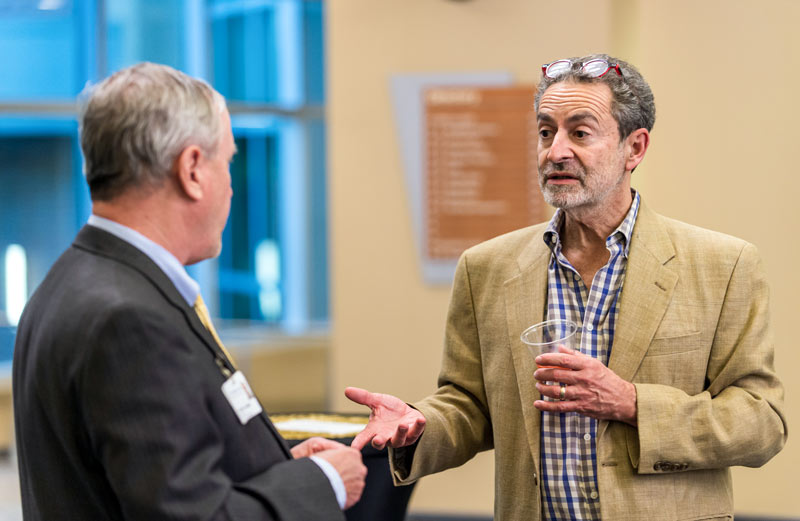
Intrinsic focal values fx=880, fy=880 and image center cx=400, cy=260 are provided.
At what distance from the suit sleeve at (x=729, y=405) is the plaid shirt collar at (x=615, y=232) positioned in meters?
0.25

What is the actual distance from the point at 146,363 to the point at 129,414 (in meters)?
0.08

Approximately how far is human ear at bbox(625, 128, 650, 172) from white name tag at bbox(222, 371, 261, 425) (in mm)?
1140

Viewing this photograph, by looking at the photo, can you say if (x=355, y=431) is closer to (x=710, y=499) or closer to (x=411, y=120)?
(x=710, y=499)

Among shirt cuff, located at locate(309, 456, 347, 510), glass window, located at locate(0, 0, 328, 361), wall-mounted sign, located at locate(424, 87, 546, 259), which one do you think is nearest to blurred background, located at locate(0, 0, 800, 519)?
wall-mounted sign, located at locate(424, 87, 546, 259)

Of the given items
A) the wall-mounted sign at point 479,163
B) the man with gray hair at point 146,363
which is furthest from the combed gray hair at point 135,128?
the wall-mounted sign at point 479,163

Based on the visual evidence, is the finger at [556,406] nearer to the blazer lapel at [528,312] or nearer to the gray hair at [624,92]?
the blazer lapel at [528,312]

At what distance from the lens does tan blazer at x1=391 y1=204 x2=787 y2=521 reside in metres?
1.90

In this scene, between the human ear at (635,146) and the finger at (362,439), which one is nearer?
the finger at (362,439)

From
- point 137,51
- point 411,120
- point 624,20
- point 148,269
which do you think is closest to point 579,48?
point 624,20

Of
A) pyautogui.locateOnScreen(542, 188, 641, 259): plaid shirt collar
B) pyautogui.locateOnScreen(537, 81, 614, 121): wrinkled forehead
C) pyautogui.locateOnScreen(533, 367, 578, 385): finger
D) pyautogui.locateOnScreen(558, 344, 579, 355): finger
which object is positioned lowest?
pyautogui.locateOnScreen(533, 367, 578, 385): finger

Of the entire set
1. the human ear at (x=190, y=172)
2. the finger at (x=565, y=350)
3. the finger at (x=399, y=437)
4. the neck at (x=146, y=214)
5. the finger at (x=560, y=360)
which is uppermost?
the human ear at (x=190, y=172)

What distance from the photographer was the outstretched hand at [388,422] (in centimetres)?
200

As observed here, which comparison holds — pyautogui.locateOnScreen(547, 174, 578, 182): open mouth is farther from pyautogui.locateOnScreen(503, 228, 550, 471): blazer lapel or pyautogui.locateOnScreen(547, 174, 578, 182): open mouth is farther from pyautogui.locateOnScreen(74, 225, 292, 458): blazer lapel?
pyautogui.locateOnScreen(74, 225, 292, 458): blazer lapel

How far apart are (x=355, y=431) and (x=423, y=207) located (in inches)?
97.7
